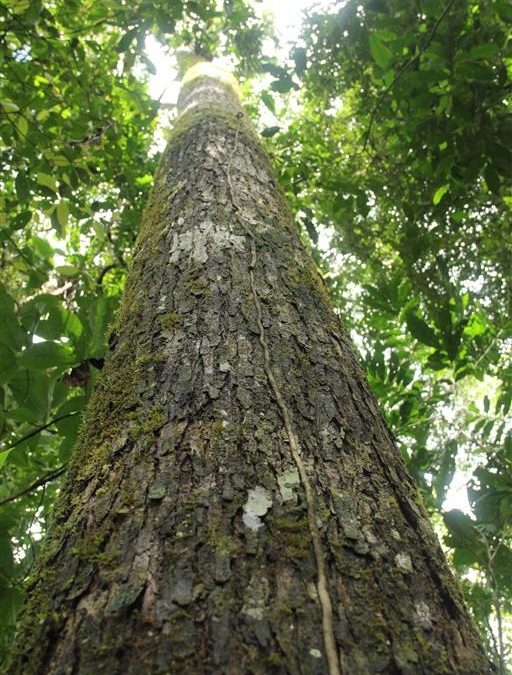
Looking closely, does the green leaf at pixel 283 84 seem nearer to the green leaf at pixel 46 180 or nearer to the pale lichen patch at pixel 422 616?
the green leaf at pixel 46 180

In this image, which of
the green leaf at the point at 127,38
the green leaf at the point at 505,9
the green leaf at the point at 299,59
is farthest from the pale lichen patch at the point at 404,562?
the green leaf at the point at 127,38

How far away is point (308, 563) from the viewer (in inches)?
29.1

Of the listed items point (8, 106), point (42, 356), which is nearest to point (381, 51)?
point (8, 106)

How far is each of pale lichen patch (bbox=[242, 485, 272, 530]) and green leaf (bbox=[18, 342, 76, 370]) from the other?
847 mm

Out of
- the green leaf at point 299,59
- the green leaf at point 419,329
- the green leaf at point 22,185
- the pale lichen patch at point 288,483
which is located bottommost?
the pale lichen patch at point 288,483

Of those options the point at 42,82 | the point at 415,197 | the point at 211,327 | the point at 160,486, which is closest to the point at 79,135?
the point at 42,82

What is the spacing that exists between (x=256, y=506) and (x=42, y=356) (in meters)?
0.89

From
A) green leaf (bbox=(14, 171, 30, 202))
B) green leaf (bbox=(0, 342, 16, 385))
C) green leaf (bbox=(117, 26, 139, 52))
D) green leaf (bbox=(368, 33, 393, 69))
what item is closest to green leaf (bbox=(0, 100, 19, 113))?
green leaf (bbox=(14, 171, 30, 202))

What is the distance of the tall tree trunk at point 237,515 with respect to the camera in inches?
25.5

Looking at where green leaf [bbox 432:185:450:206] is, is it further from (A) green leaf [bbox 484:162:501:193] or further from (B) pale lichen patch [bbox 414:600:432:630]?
(B) pale lichen patch [bbox 414:600:432:630]

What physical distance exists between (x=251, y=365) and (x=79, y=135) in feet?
9.92

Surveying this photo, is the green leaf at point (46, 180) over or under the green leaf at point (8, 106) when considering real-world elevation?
under

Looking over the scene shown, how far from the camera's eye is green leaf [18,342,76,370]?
4.63ft

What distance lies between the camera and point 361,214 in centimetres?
340
